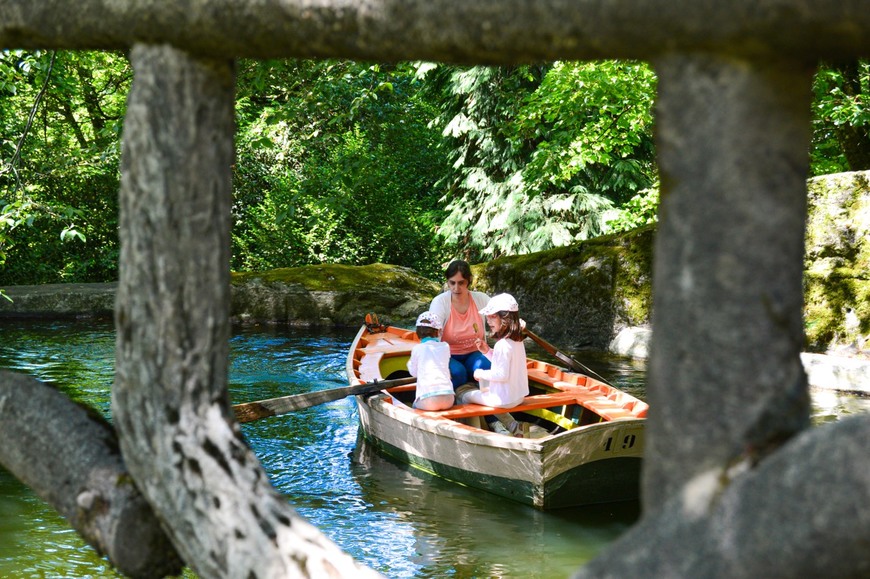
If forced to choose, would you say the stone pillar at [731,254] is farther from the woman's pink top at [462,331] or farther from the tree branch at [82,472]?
the woman's pink top at [462,331]

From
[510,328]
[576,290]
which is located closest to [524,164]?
[576,290]

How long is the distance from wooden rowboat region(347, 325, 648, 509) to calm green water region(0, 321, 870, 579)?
0.17 metres

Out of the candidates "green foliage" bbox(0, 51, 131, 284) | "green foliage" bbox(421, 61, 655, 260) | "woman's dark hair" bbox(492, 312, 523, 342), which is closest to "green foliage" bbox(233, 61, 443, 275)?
"green foliage" bbox(421, 61, 655, 260)

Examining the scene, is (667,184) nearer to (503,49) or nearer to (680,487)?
(503,49)

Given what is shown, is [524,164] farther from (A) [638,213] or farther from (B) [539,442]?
(B) [539,442]

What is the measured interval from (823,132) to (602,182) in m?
4.57

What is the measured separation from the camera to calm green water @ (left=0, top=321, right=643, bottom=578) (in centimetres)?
625

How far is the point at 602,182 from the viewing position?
19.1 m

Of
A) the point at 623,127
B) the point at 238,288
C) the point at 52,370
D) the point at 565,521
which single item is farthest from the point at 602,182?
the point at 565,521

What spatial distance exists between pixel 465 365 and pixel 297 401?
5.24 ft

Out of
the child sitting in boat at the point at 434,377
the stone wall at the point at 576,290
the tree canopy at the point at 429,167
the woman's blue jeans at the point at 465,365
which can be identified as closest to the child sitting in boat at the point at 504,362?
the child sitting in boat at the point at 434,377

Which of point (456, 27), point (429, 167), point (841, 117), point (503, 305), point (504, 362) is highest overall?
point (429, 167)

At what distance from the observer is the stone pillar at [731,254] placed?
136cm

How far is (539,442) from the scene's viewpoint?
672 cm
